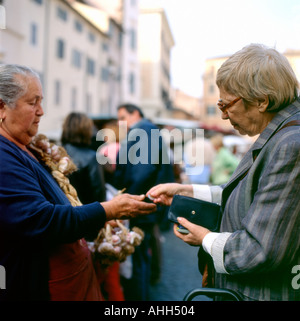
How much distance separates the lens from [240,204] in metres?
1.47

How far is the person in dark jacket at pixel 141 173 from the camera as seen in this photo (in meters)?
3.42

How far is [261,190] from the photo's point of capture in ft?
4.38

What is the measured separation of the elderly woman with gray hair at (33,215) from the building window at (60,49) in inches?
823

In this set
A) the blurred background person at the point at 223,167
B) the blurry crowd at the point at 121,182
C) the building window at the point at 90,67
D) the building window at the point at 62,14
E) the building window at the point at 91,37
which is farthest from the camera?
the building window at the point at 91,37

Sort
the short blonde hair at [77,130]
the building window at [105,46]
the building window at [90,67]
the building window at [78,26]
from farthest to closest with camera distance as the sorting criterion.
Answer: the building window at [105,46] → the building window at [90,67] → the building window at [78,26] → the short blonde hair at [77,130]

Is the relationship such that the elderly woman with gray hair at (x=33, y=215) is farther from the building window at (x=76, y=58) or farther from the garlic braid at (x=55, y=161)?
the building window at (x=76, y=58)

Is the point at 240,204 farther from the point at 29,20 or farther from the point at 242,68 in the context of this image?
the point at 29,20

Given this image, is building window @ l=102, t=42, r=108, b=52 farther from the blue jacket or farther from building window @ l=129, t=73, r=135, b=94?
the blue jacket

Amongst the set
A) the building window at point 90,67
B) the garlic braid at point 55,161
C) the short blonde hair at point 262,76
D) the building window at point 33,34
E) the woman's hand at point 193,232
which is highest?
the building window at point 90,67

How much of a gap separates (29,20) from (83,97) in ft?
24.8

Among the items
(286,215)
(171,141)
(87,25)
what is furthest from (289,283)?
(87,25)

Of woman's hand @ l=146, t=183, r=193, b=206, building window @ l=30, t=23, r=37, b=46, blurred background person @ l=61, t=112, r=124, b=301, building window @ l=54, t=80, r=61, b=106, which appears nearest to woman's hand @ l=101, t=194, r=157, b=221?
woman's hand @ l=146, t=183, r=193, b=206

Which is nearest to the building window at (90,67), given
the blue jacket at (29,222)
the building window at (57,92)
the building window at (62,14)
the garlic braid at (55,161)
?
the building window at (62,14)
